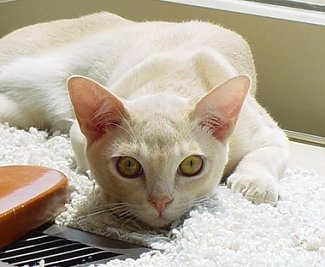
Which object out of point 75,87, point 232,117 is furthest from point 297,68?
point 75,87

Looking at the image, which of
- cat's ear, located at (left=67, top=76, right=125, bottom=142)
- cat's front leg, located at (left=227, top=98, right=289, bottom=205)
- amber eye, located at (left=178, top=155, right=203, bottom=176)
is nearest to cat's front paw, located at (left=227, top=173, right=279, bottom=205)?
cat's front leg, located at (left=227, top=98, right=289, bottom=205)

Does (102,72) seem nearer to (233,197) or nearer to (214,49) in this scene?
(214,49)

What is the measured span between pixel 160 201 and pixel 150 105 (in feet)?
0.59

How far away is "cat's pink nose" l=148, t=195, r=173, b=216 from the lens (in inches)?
44.8

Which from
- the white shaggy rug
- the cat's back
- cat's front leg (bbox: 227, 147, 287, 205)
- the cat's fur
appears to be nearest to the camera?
the white shaggy rug

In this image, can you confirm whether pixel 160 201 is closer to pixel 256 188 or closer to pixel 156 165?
pixel 156 165

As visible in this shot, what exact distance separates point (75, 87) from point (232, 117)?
0.25 m

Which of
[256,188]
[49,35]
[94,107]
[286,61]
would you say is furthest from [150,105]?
[286,61]

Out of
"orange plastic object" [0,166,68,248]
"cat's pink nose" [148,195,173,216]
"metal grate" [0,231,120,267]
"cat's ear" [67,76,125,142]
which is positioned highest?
"cat's ear" [67,76,125,142]

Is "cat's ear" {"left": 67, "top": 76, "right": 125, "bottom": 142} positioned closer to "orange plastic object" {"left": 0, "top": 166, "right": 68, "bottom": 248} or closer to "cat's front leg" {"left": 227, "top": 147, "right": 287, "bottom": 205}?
"orange plastic object" {"left": 0, "top": 166, "right": 68, "bottom": 248}

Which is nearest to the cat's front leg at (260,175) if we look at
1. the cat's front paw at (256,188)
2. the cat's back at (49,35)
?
the cat's front paw at (256,188)

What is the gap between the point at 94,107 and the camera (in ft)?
3.94

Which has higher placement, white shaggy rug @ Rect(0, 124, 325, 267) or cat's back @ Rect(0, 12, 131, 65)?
cat's back @ Rect(0, 12, 131, 65)

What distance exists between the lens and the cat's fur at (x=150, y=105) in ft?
3.85
